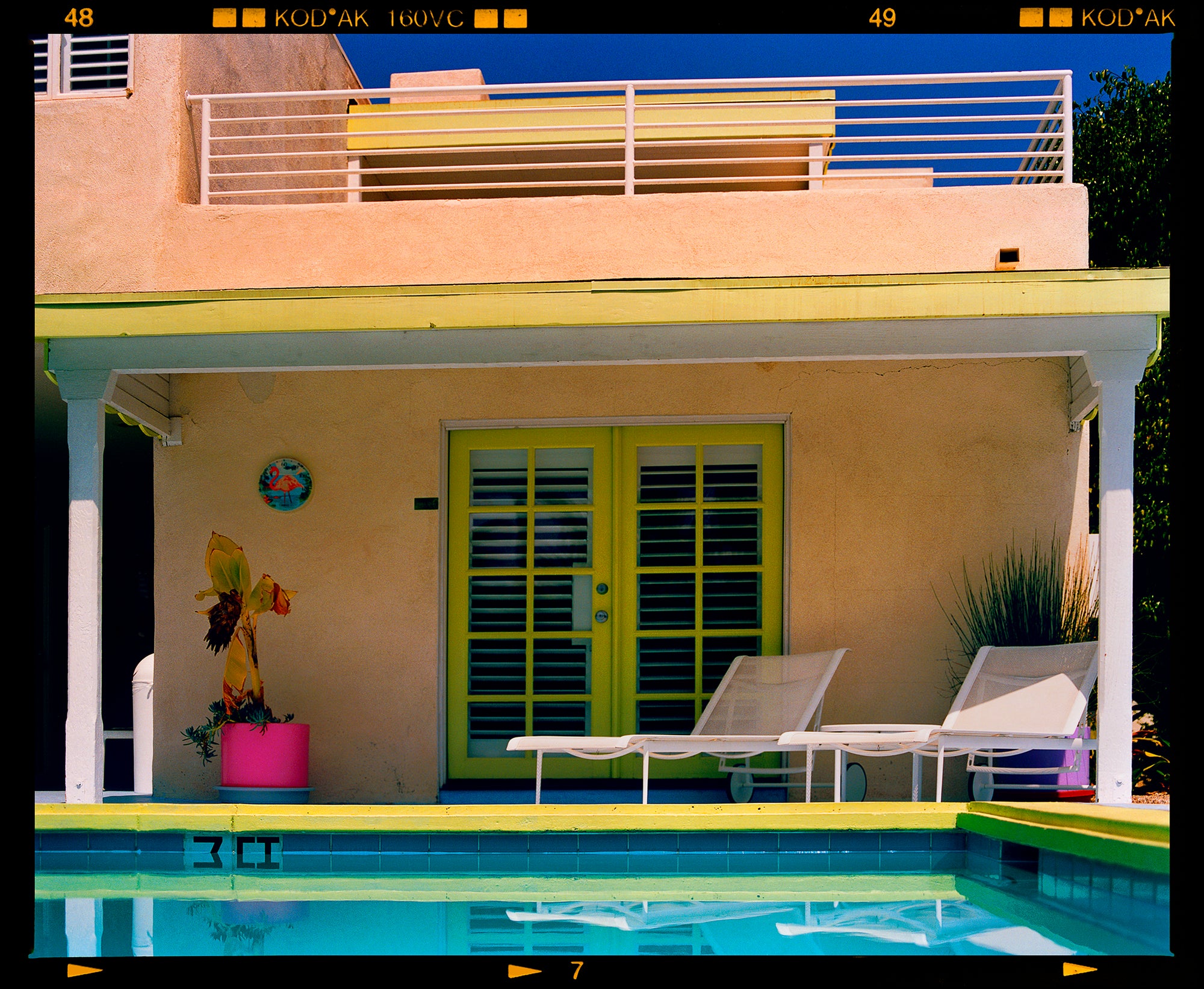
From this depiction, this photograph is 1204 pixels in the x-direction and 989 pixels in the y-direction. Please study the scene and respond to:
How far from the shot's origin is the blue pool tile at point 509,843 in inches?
227

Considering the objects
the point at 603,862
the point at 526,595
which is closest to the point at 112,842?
the point at 603,862

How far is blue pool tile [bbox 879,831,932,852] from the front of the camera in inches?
225

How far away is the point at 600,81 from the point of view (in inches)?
323

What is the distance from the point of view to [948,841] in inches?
225

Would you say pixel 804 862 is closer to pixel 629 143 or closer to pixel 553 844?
pixel 553 844

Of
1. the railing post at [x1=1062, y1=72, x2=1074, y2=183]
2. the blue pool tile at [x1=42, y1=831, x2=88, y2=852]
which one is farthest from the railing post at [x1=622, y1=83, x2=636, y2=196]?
the blue pool tile at [x1=42, y1=831, x2=88, y2=852]

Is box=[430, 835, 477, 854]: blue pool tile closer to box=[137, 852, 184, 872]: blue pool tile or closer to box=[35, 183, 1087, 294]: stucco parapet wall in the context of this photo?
box=[137, 852, 184, 872]: blue pool tile

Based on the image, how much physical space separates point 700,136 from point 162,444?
4.65 metres

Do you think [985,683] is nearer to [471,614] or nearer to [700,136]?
[471,614]

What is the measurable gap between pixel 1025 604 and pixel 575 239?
3532mm

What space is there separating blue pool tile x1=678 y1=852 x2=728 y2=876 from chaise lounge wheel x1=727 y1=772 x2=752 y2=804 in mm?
1461
